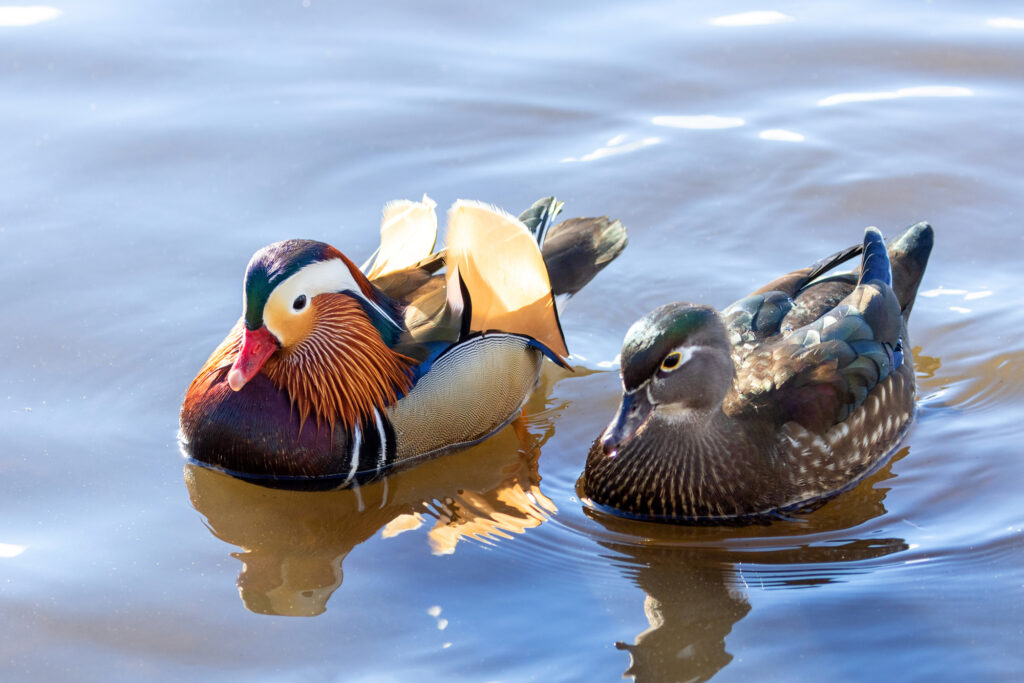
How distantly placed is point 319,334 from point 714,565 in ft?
6.76

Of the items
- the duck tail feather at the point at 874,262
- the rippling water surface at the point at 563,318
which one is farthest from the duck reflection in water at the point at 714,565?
the duck tail feather at the point at 874,262

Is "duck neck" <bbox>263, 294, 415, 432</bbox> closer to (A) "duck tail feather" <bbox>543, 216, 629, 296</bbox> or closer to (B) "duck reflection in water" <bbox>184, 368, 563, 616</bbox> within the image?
(B) "duck reflection in water" <bbox>184, 368, 563, 616</bbox>

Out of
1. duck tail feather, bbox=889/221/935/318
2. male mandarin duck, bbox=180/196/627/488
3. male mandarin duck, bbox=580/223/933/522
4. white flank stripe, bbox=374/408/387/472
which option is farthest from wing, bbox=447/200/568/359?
duck tail feather, bbox=889/221/935/318

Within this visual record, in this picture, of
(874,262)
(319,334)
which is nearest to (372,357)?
(319,334)

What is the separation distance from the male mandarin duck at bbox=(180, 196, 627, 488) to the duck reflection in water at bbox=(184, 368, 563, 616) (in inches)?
4.2

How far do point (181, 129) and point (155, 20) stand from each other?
149 centimetres

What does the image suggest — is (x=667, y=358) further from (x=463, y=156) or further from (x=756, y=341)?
(x=463, y=156)

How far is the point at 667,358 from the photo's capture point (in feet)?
16.7

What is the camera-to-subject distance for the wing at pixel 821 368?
17.8ft

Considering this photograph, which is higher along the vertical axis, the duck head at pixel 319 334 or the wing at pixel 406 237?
the wing at pixel 406 237

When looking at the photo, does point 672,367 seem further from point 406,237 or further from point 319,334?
point 406,237

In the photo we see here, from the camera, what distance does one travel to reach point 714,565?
5074mm

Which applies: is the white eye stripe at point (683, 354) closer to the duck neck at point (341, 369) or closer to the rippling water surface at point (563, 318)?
the rippling water surface at point (563, 318)

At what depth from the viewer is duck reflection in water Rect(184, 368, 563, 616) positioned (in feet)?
16.7
